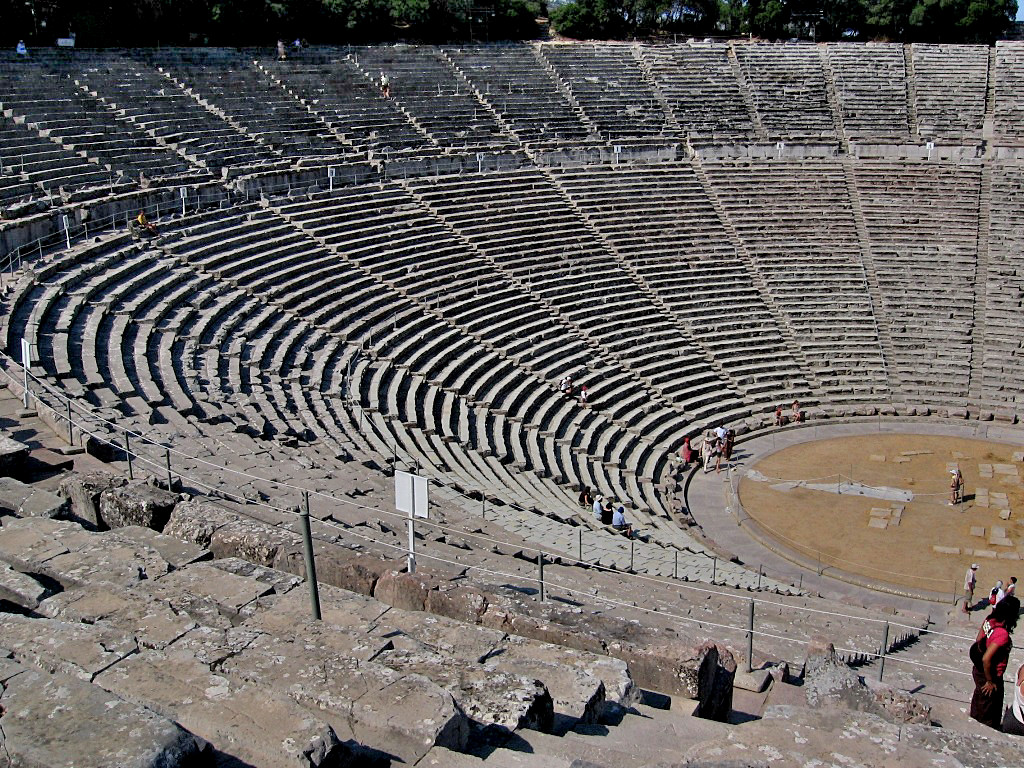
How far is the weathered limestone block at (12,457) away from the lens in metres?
11.2

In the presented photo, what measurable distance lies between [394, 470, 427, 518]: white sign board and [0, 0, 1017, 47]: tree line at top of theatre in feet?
122

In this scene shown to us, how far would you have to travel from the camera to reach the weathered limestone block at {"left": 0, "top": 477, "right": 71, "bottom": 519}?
9.62 metres

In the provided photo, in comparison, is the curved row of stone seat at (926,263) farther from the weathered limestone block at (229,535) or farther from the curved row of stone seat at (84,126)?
the weathered limestone block at (229,535)

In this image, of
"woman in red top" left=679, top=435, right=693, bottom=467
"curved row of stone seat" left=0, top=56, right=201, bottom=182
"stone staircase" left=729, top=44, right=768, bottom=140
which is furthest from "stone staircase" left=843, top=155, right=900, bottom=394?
"curved row of stone seat" left=0, top=56, right=201, bottom=182

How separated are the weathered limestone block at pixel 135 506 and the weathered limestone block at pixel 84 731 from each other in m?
4.48

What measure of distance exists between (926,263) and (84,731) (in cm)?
3253

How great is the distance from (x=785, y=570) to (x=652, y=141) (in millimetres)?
23131

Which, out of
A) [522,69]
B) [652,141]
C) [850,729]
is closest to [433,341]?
[652,141]

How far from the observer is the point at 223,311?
22.9 metres

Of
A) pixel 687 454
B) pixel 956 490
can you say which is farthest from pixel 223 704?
pixel 956 490

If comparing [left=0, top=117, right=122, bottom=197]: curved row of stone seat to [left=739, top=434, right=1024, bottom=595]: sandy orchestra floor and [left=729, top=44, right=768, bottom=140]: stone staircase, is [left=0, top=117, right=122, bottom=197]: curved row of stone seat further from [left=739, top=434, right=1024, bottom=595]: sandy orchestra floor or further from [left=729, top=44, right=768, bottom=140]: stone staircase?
[left=729, top=44, right=768, bottom=140]: stone staircase

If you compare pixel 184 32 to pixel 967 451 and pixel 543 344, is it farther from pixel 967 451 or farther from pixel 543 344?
pixel 967 451

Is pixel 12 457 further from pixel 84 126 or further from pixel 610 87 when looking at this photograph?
pixel 610 87

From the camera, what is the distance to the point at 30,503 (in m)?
9.77
